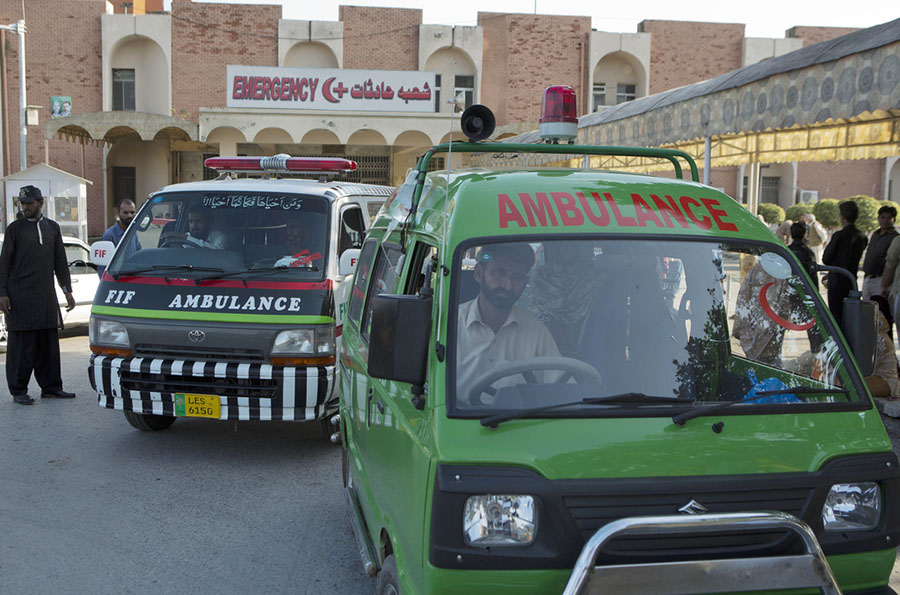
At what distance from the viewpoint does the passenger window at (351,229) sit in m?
6.46

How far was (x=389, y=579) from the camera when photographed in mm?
2945

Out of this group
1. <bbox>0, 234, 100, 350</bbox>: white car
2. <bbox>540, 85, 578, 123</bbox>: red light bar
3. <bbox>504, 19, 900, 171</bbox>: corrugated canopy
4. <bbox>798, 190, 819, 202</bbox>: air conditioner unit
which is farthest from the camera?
<bbox>798, 190, 819, 202</bbox>: air conditioner unit

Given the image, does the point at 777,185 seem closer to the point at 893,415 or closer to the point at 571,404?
the point at 893,415

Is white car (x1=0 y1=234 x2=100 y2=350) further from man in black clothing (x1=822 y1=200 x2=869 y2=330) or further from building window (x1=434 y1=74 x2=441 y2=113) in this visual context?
building window (x1=434 y1=74 x2=441 y2=113)

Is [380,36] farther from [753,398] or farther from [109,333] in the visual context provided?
[753,398]

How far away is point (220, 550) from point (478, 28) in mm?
28818

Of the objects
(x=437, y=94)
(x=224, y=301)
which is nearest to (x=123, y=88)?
(x=437, y=94)

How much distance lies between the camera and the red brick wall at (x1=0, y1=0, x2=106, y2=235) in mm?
29281

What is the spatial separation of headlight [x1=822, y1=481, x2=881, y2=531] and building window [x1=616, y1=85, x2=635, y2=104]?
31.9 m

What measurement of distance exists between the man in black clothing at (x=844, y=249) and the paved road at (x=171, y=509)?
11.2ft

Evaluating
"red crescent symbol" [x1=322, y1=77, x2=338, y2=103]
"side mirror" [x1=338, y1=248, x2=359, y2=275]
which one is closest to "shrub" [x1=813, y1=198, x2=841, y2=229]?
"red crescent symbol" [x1=322, y1=77, x2=338, y2=103]

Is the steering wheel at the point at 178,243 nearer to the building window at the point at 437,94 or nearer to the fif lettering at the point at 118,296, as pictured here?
the fif lettering at the point at 118,296

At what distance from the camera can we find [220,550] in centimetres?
452

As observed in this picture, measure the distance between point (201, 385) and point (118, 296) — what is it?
98 centimetres
